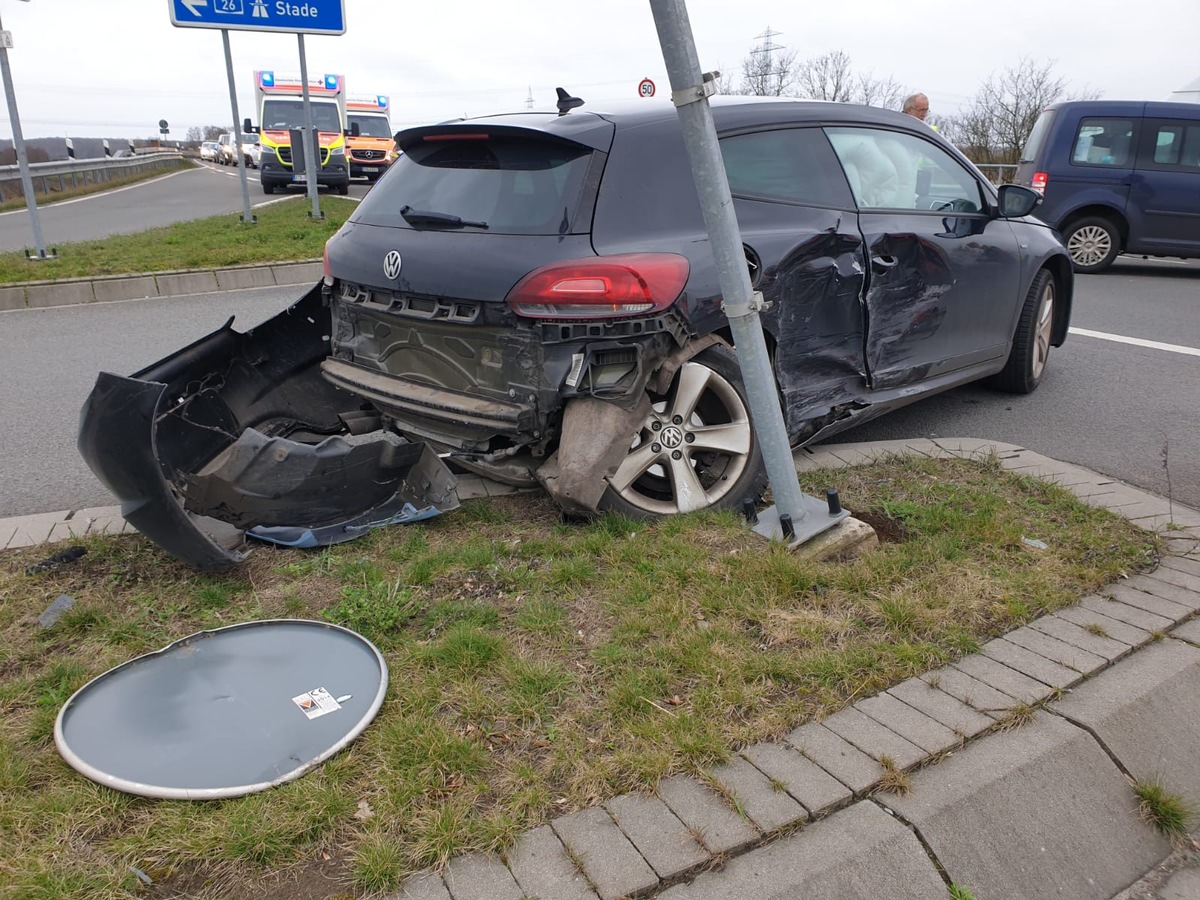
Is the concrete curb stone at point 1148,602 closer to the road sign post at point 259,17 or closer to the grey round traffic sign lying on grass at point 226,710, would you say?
the grey round traffic sign lying on grass at point 226,710

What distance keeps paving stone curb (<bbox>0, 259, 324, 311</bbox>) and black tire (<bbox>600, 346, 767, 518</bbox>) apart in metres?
7.43

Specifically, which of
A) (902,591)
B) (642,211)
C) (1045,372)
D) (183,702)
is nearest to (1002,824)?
(902,591)

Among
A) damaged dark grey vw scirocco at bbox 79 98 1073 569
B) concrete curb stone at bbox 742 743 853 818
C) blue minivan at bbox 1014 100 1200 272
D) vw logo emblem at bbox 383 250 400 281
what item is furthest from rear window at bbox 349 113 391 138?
concrete curb stone at bbox 742 743 853 818

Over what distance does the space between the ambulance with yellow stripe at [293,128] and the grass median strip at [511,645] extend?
2348 centimetres

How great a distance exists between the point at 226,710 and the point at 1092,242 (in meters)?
12.5

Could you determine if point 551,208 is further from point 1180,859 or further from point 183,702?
point 1180,859

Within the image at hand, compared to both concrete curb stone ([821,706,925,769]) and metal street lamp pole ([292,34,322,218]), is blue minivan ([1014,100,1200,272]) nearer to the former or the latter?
metal street lamp pole ([292,34,322,218])

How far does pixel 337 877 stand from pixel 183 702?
35.2 inches

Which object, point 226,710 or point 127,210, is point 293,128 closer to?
point 127,210

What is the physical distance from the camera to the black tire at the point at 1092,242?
1212 centimetres

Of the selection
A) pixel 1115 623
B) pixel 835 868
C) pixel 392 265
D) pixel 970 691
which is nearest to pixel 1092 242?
pixel 1115 623

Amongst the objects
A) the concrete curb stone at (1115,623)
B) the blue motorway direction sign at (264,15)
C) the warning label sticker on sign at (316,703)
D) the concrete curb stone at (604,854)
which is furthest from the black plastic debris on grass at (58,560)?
the blue motorway direction sign at (264,15)

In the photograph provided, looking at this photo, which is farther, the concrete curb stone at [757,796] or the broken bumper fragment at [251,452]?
the broken bumper fragment at [251,452]

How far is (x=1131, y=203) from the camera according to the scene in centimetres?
1191
